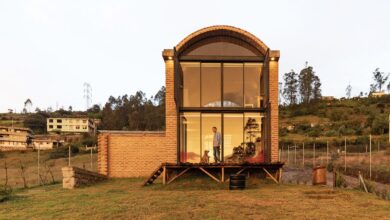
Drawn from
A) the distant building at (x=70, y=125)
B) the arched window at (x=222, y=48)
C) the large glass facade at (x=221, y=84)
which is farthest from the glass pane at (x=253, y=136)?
the distant building at (x=70, y=125)

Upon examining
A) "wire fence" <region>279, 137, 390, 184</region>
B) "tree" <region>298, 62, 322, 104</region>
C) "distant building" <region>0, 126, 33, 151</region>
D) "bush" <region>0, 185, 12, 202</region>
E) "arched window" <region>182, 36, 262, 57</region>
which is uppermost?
"tree" <region>298, 62, 322, 104</region>

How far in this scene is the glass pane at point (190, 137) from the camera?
17.6 m

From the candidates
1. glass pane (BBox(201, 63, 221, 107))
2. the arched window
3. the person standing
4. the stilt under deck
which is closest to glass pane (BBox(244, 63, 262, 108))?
the arched window

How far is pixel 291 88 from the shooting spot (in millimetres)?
85438

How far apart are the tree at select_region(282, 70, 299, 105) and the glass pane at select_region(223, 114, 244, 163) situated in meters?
68.0

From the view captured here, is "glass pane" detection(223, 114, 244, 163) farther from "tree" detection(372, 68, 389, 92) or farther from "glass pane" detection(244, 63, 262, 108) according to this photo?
"tree" detection(372, 68, 389, 92)

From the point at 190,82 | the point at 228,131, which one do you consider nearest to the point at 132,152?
the point at 190,82

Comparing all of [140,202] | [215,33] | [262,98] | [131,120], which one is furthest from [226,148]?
[131,120]

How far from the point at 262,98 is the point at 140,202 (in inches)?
367

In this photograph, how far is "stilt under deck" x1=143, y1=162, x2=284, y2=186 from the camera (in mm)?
15273

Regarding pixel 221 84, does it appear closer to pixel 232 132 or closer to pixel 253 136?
pixel 232 132

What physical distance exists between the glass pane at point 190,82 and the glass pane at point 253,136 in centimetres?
267

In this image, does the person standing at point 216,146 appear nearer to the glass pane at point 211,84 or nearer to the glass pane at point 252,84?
the glass pane at point 211,84

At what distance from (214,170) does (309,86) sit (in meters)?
69.8
